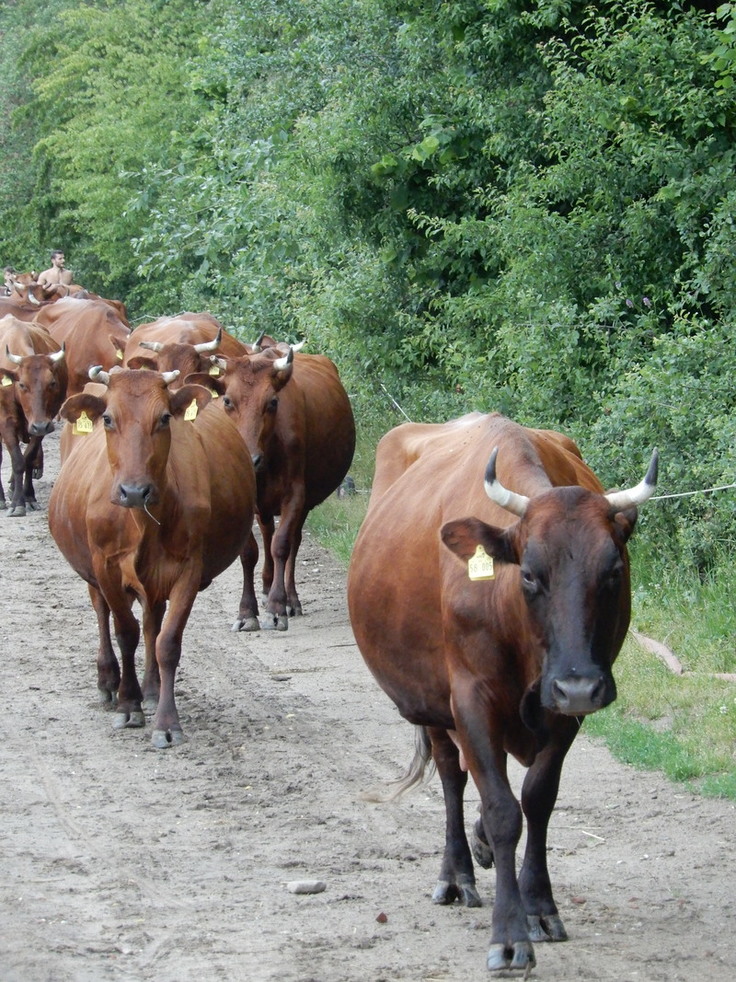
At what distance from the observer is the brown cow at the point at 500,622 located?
511 cm

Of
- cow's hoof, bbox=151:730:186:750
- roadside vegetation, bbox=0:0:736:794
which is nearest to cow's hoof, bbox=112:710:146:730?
cow's hoof, bbox=151:730:186:750

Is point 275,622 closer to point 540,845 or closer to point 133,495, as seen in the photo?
point 133,495

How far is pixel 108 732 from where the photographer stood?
9.09 meters

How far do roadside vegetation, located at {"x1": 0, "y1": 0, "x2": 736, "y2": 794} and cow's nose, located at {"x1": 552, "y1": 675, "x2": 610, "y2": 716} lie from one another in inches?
Result: 105

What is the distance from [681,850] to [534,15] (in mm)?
8420

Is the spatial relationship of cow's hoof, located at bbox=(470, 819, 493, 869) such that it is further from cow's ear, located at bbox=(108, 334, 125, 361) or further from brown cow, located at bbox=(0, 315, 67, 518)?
brown cow, located at bbox=(0, 315, 67, 518)

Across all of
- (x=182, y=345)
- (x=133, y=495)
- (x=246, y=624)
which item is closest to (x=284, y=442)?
(x=182, y=345)

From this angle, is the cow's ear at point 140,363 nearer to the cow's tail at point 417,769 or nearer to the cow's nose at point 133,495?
the cow's nose at point 133,495

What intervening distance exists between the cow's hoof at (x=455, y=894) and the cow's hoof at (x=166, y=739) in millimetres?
2934

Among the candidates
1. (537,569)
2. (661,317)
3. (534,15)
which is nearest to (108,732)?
(537,569)

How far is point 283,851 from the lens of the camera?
676cm

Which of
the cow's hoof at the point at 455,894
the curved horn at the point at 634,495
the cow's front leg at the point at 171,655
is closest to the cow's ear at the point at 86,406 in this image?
the cow's front leg at the point at 171,655

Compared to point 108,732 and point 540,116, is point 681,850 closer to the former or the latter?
point 108,732

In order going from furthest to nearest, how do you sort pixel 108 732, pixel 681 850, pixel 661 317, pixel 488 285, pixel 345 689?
pixel 488 285
pixel 661 317
pixel 345 689
pixel 108 732
pixel 681 850
